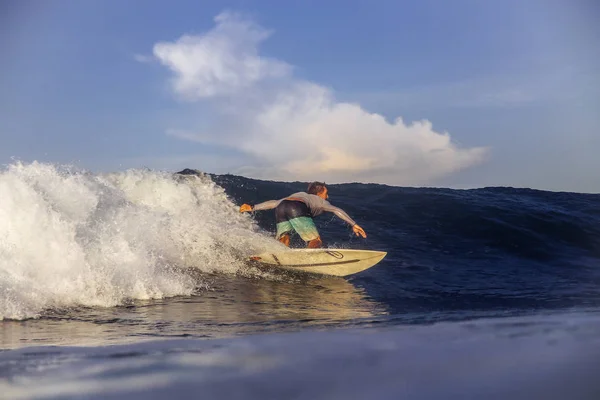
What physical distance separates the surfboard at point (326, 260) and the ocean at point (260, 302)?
22cm

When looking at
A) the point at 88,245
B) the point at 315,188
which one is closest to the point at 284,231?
the point at 315,188

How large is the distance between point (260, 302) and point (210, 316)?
1489mm

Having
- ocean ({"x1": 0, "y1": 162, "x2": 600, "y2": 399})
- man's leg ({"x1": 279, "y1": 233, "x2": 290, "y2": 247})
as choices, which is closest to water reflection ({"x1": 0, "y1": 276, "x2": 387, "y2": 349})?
ocean ({"x1": 0, "y1": 162, "x2": 600, "y2": 399})

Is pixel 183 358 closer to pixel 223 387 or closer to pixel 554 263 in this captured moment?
pixel 223 387

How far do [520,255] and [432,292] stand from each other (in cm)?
560

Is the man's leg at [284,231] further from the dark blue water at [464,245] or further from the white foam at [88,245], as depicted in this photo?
the dark blue water at [464,245]

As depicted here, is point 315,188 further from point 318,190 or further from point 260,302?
point 260,302

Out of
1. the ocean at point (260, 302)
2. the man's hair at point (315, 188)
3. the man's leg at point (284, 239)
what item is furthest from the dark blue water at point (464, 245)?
the man's hair at point (315, 188)

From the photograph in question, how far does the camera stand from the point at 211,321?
5.98 metres

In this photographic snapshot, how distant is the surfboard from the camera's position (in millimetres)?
10312

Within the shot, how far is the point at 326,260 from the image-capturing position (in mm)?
10375

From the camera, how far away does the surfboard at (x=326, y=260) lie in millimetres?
10312

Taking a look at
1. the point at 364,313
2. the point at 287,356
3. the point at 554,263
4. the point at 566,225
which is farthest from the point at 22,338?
the point at 566,225

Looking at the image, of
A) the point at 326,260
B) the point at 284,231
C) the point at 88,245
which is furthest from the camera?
the point at 284,231
